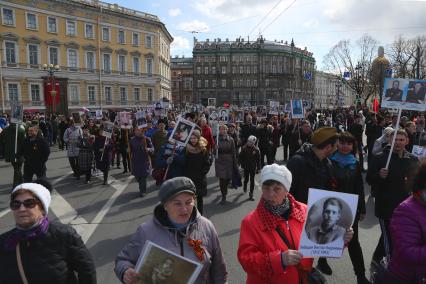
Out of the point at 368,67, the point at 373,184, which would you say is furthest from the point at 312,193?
the point at 368,67

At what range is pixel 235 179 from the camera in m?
9.52

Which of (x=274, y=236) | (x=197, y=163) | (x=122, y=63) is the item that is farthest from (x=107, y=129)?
(x=122, y=63)

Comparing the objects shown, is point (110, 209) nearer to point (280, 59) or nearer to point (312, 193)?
point (312, 193)

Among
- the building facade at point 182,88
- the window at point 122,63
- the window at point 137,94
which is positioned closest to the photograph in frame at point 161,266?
the window at point 122,63

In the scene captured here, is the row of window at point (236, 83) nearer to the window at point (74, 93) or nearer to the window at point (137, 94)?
the window at point (137, 94)

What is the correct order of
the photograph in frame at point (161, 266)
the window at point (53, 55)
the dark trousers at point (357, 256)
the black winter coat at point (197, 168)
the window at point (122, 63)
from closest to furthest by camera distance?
1. the photograph in frame at point (161, 266)
2. the dark trousers at point (357, 256)
3. the black winter coat at point (197, 168)
4. the window at point (53, 55)
5. the window at point (122, 63)

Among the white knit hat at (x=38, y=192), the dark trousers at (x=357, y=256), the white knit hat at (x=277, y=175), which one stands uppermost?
the white knit hat at (x=277, y=175)

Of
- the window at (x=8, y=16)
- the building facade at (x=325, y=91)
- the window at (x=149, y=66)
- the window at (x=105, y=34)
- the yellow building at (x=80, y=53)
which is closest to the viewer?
the window at (x=8, y=16)

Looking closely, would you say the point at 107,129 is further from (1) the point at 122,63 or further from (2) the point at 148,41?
(2) the point at 148,41

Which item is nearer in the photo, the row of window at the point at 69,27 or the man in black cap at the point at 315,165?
the man in black cap at the point at 315,165

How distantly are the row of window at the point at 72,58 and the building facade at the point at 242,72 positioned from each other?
52.8 metres

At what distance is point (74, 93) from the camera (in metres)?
51.6

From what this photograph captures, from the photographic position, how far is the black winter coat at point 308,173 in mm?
4059

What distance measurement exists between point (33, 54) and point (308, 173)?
50.9 m
